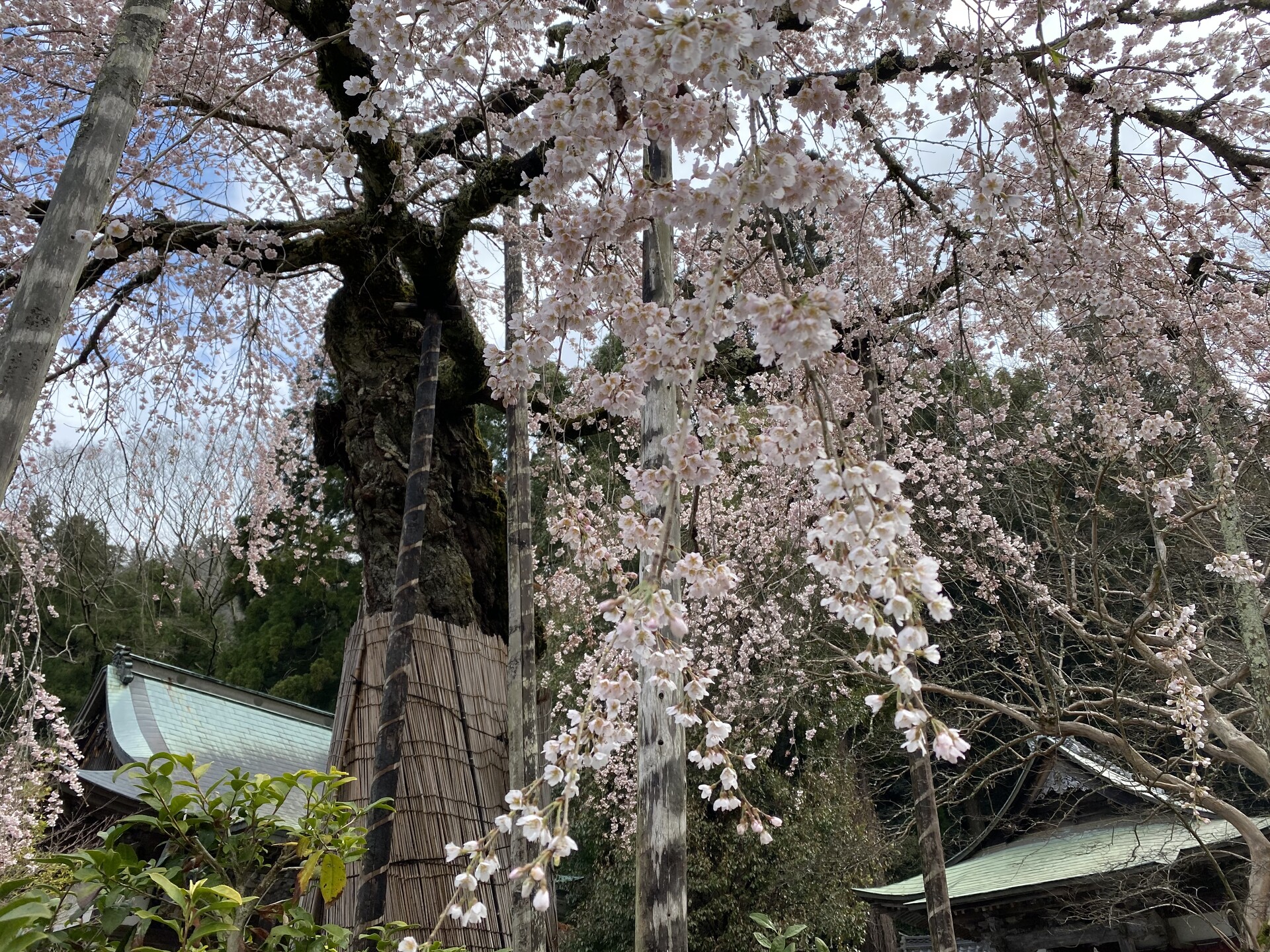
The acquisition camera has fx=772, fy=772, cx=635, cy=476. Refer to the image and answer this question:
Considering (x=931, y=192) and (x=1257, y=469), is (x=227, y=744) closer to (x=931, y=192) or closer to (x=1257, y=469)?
(x=931, y=192)

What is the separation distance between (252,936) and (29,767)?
8.57 metres

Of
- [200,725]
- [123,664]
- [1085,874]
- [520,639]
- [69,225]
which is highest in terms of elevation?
[123,664]

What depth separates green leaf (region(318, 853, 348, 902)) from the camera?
175 centimetres

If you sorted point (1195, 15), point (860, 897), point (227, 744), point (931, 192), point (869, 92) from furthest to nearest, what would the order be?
point (227, 744)
point (860, 897)
point (931, 192)
point (1195, 15)
point (869, 92)

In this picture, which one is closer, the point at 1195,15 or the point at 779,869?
the point at 1195,15

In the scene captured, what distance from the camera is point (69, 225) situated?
1.67 metres

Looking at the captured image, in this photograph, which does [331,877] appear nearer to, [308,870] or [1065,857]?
[308,870]

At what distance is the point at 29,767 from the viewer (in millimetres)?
8250

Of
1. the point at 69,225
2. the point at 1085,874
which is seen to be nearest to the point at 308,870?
the point at 69,225

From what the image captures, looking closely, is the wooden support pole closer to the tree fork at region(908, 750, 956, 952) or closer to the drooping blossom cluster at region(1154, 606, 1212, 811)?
the tree fork at region(908, 750, 956, 952)

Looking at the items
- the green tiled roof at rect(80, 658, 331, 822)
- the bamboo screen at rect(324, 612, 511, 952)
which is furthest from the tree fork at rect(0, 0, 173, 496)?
the green tiled roof at rect(80, 658, 331, 822)

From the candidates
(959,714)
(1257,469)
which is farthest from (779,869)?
(1257,469)

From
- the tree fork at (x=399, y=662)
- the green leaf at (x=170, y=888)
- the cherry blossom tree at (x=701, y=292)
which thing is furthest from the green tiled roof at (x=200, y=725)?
the green leaf at (x=170, y=888)

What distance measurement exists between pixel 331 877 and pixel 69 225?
155 cm
